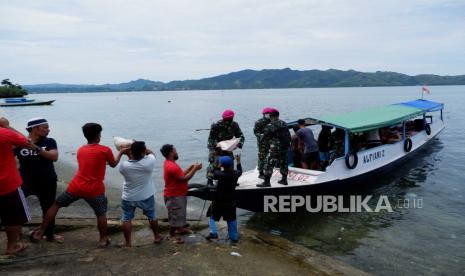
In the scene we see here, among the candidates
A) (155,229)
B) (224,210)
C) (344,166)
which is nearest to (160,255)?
(155,229)

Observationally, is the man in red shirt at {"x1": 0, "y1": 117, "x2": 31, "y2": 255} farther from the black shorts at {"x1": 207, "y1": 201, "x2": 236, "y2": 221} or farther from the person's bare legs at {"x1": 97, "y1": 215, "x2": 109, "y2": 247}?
→ the black shorts at {"x1": 207, "y1": 201, "x2": 236, "y2": 221}

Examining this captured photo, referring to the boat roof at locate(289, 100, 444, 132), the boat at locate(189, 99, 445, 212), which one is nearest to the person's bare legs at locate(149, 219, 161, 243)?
the boat at locate(189, 99, 445, 212)

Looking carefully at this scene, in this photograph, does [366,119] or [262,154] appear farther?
[366,119]

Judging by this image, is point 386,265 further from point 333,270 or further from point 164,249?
point 164,249

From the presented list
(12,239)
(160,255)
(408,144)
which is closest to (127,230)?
(160,255)

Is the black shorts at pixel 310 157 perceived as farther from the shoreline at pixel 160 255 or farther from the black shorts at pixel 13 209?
the black shorts at pixel 13 209

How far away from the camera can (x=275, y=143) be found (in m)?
9.06

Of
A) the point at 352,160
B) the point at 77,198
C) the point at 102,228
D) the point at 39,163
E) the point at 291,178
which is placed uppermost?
the point at 39,163

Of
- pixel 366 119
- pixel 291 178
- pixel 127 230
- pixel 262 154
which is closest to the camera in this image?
pixel 127 230

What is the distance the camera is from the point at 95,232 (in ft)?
21.5

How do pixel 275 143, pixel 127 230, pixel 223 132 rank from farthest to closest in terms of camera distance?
pixel 275 143 < pixel 223 132 < pixel 127 230

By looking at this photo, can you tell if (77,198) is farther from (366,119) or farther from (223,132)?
(366,119)

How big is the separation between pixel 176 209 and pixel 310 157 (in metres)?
5.46

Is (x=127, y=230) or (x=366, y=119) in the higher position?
(x=366, y=119)
